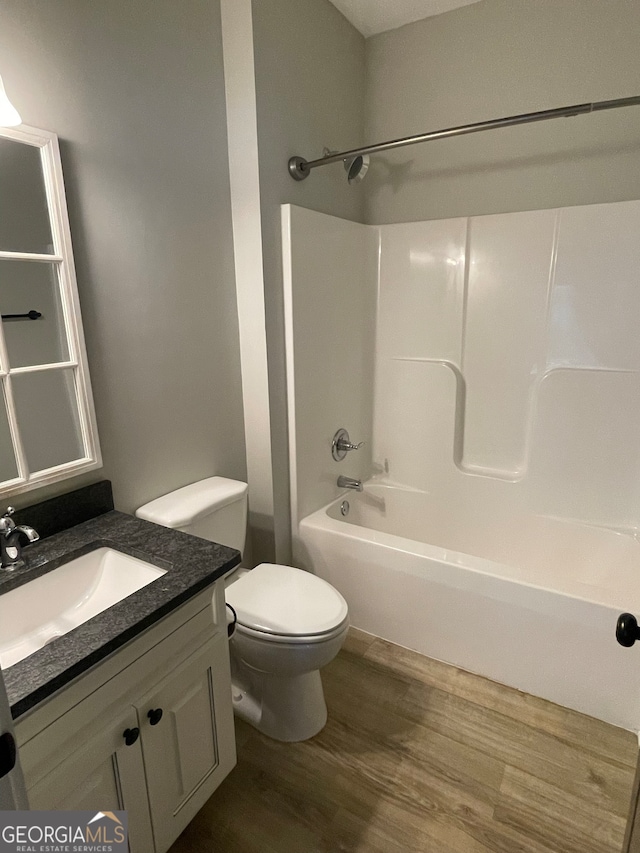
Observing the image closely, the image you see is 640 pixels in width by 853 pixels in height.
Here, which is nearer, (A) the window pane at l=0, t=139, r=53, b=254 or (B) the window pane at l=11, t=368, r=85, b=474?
(A) the window pane at l=0, t=139, r=53, b=254

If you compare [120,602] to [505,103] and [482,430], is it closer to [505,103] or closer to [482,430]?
[482,430]

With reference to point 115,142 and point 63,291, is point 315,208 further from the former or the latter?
point 63,291

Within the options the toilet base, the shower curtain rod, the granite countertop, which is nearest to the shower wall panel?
the shower curtain rod

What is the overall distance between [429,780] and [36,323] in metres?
1.77

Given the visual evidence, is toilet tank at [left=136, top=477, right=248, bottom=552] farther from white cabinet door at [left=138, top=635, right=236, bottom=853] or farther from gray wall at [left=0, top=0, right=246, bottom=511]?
white cabinet door at [left=138, top=635, right=236, bottom=853]

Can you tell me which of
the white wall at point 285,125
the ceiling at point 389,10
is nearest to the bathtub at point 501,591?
the white wall at point 285,125

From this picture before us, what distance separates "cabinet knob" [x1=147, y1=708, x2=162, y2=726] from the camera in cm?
107

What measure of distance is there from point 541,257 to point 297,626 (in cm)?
181

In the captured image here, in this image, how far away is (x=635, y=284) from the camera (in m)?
1.98

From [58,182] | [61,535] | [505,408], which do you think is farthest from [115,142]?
[505,408]

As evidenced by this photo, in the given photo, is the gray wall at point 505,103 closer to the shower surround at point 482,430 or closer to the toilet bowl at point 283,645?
the shower surround at point 482,430

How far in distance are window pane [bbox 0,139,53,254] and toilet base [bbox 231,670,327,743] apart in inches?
57.2

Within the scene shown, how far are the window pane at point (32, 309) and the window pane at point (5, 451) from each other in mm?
132

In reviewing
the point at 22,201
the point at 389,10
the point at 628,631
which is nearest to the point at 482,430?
the point at 628,631
